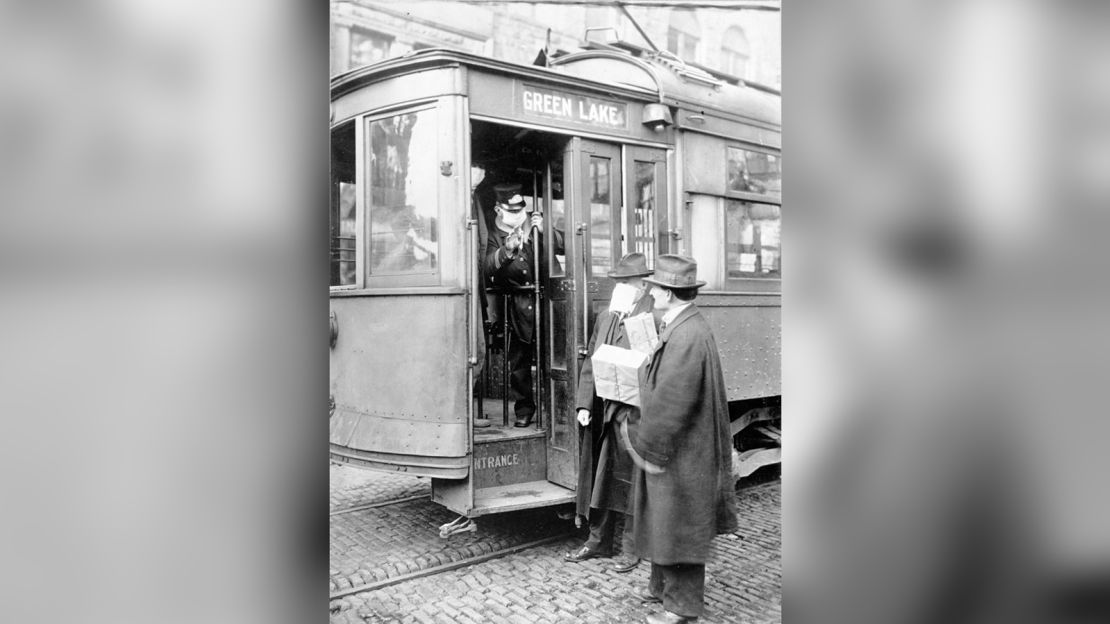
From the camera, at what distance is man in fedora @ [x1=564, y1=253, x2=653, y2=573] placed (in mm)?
2346

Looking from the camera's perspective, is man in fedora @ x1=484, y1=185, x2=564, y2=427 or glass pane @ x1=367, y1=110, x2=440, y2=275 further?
man in fedora @ x1=484, y1=185, x2=564, y2=427

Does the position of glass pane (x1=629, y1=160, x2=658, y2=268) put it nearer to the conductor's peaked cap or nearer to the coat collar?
the coat collar

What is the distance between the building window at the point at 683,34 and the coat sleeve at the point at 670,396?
3.65 feet

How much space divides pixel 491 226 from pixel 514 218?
99mm

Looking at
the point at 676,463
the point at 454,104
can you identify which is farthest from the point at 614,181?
the point at 676,463

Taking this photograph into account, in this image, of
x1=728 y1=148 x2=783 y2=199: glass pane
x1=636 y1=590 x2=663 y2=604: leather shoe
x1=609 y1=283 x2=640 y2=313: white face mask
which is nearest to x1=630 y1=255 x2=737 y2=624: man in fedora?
x1=636 y1=590 x2=663 y2=604: leather shoe

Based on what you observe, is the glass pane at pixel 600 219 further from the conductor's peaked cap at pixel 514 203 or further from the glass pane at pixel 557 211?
the conductor's peaked cap at pixel 514 203

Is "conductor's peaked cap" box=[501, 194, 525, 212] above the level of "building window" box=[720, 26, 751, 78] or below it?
below

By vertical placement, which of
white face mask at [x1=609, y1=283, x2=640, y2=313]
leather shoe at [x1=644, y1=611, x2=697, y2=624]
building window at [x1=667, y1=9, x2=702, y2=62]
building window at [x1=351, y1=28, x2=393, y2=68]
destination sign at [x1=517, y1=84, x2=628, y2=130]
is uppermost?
building window at [x1=667, y1=9, x2=702, y2=62]

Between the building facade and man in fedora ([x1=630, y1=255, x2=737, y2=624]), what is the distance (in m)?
1.02
